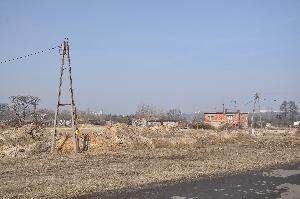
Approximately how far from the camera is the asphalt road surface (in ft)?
37.1

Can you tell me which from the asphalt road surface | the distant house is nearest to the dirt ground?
the asphalt road surface

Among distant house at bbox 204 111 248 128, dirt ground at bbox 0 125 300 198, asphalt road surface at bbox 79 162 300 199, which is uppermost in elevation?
distant house at bbox 204 111 248 128

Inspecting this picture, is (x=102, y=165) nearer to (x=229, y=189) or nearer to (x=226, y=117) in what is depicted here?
(x=229, y=189)

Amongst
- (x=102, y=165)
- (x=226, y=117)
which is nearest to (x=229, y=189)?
(x=102, y=165)

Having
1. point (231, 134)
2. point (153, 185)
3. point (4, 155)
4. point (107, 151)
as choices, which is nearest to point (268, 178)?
point (153, 185)

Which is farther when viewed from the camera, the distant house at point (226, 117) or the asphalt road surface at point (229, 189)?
the distant house at point (226, 117)

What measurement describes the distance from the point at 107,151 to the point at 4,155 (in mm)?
5562

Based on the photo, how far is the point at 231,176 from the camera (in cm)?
1535

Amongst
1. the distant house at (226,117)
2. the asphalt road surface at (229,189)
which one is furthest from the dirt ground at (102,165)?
the distant house at (226,117)

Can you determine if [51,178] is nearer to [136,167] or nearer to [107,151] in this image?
[136,167]

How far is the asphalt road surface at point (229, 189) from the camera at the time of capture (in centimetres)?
1131

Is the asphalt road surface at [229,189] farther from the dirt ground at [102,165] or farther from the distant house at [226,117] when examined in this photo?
the distant house at [226,117]

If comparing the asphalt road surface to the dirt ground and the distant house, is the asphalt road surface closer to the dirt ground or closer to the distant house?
the dirt ground

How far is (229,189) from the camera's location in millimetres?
12523
